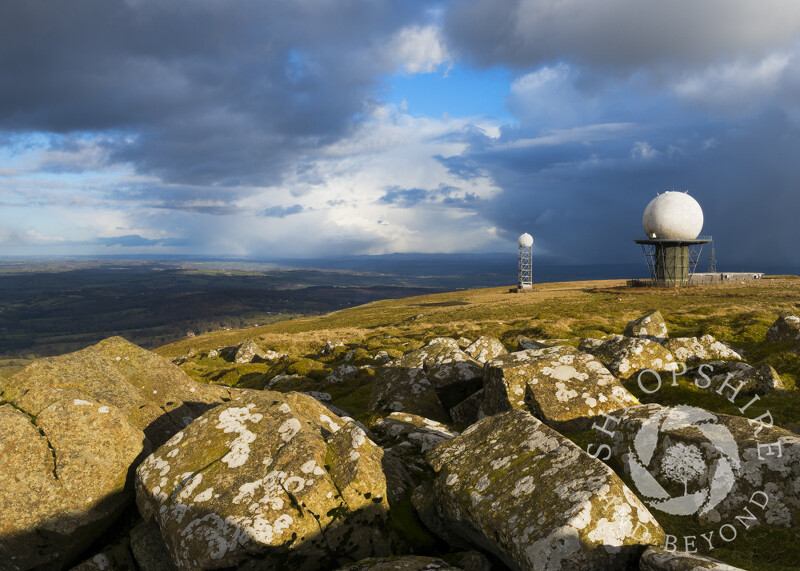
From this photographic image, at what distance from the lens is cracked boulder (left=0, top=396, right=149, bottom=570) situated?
377 inches

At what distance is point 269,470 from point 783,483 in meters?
9.08

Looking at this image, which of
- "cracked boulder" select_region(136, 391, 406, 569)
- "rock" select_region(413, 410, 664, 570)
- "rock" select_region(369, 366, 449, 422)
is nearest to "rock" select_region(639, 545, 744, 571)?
"rock" select_region(413, 410, 664, 570)

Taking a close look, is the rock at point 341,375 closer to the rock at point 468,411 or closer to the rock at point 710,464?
the rock at point 468,411

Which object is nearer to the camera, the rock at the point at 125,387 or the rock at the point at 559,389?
the rock at the point at 559,389

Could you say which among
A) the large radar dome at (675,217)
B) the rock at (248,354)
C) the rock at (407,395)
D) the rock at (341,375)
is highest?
the large radar dome at (675,217)

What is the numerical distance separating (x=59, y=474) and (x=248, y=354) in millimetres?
37590

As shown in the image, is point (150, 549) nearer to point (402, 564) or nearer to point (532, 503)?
point (402, 564)

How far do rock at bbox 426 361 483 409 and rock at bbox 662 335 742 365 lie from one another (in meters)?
7.46

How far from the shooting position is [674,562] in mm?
5383

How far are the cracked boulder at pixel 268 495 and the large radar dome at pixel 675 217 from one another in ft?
336

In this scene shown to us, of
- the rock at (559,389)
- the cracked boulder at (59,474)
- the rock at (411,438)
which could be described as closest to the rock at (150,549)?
the cracked boulder at (59,474)

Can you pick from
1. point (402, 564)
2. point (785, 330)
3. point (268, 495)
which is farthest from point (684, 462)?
point (785, 330)

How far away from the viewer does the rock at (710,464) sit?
23.4ft

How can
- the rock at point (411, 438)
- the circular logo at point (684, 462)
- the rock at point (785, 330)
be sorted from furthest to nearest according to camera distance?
the rock at point (785, 330) < the rock at point (411, 438) < the circular logo at point (684, 462)
